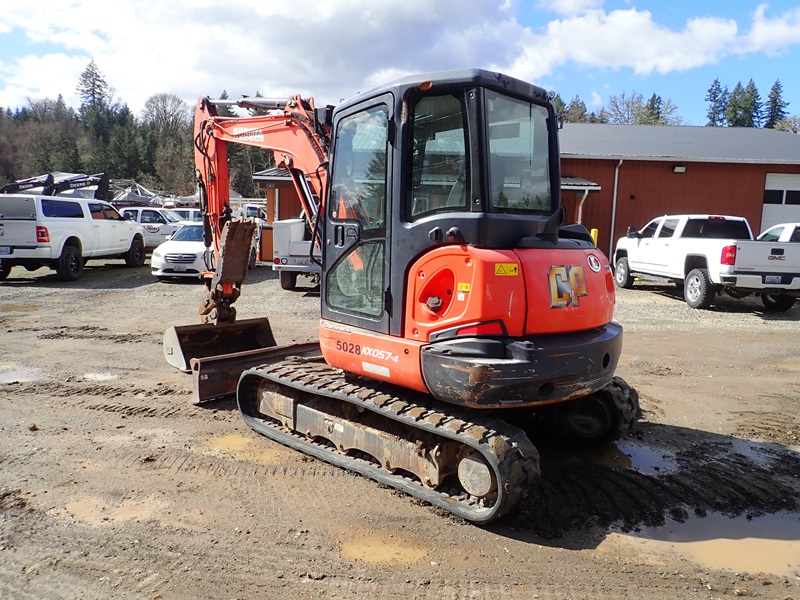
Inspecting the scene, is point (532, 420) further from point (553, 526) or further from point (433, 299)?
point (433, 299)

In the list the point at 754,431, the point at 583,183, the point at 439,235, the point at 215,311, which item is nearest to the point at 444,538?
the point at 439,235

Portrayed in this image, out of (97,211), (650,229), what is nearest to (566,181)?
(650,229)

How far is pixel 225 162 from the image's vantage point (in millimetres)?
6898

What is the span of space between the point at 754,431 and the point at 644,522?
2465 millimetres

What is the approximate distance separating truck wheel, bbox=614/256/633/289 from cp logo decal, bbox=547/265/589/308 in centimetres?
1280

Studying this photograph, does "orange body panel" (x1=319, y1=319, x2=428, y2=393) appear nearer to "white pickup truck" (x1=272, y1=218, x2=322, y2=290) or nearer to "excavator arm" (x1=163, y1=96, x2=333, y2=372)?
"excavator arm" (x1=163, y1=96, x2=333, y2=372)

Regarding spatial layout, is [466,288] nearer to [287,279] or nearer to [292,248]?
[292,248]

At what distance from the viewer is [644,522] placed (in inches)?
156

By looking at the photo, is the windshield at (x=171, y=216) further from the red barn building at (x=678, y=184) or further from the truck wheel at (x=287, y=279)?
the red barn building at (x=678, y=184)

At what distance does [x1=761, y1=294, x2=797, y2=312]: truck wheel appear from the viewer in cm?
1270

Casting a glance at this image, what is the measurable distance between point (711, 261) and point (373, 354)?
1037 centimetres

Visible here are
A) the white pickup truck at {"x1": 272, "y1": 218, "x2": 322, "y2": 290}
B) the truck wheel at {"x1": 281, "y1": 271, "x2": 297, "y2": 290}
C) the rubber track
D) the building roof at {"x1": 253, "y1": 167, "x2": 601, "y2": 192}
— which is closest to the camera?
the rubber track

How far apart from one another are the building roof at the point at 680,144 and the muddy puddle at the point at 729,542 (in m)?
17.0

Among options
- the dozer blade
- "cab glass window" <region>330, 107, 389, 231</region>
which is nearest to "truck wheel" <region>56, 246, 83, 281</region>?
the dozer blade
